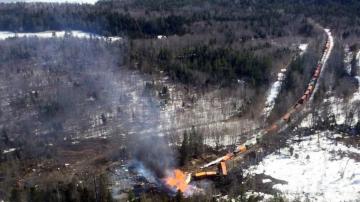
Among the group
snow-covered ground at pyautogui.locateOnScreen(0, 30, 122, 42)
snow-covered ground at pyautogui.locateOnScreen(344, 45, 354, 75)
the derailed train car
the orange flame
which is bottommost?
the orange flame

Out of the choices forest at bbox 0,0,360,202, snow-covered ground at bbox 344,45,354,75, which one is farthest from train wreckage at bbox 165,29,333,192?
snow-covered ground at bbox 344,45,354,75

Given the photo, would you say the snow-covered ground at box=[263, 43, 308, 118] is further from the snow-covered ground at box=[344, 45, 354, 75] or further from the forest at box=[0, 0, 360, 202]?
the snow-covered ground at box=[344, 45, 354, 75]

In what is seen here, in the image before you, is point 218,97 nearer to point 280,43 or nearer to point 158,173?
point 158,173

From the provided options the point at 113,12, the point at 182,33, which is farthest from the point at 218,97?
the point at 113,12

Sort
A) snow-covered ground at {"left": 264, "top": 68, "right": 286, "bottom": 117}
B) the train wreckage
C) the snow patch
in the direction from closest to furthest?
the train wreckage
snow-covered ground at {"left": 264, "top": 68, "right": 286, "bottom": 117}
the snow patch

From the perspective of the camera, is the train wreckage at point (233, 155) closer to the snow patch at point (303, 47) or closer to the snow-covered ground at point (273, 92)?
the snow-covered ground at point (273, 92)
